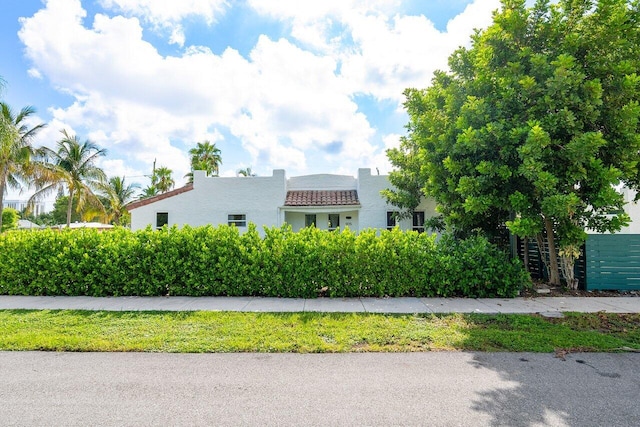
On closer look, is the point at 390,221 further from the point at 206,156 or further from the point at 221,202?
the point at 206,156

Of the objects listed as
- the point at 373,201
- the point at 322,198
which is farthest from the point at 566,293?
the point at 322,198

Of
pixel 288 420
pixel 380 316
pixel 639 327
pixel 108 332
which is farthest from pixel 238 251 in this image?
pixel 639 327

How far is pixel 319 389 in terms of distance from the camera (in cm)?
353

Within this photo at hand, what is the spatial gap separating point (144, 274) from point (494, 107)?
30.3ft

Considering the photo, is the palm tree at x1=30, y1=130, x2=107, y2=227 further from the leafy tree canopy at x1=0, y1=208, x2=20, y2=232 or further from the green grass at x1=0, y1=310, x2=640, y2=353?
the green grass at x1=0, y1=310, x2=640, y2=353

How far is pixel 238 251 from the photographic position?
8031 mm

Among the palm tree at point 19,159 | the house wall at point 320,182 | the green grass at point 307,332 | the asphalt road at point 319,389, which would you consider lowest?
the asphalt road at point 319,389

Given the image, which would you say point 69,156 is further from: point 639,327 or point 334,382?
point 639,327

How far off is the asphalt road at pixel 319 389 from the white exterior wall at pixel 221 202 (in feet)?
36.8

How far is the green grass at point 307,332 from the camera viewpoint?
471 cm

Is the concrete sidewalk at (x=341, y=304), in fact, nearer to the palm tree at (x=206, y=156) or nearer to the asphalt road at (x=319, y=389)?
the asphalt road at (x=319, y=389)

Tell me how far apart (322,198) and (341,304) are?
9.20 metres

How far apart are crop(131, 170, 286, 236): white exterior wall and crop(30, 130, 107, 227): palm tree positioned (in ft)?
34.1

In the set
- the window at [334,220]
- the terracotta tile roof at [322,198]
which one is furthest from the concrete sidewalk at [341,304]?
the window at [334,220]
